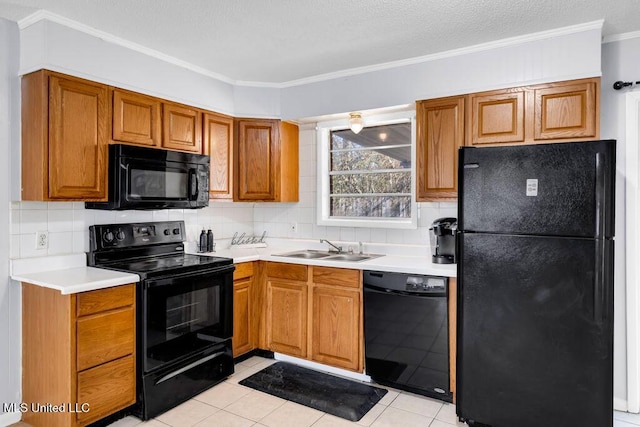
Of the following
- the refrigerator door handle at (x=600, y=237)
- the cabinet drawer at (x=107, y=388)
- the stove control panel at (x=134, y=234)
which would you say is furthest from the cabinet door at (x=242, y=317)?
the refrigerator door handle at (x=600, y=237)

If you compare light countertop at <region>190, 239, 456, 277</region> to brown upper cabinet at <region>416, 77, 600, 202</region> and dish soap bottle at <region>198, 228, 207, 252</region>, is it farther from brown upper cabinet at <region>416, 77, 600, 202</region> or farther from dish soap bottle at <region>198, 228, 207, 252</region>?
brown upper cabinet at <region>416, 77, 600, 202</region>

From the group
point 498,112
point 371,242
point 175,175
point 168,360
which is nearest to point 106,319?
point 168,360

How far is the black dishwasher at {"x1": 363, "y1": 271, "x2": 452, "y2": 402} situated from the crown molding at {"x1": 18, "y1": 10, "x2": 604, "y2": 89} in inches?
64.0

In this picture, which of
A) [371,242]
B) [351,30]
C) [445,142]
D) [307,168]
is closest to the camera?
[351,30]

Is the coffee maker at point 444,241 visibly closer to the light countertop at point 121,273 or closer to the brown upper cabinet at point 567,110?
the light countertop at point 121,273

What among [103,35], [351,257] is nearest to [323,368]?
[351,257]

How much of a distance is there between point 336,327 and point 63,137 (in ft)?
7.39

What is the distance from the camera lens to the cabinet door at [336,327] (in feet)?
10.0

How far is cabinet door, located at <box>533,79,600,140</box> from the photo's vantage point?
2521 millimetres

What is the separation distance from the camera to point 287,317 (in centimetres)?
Answer: 337

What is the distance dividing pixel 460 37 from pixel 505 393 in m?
2.23

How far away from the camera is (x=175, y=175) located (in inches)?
123

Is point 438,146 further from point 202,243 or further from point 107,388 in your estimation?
point 107,388

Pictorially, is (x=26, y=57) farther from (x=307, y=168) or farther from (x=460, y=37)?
(x=460, y=37)
